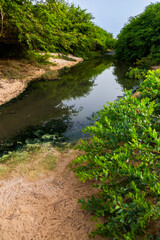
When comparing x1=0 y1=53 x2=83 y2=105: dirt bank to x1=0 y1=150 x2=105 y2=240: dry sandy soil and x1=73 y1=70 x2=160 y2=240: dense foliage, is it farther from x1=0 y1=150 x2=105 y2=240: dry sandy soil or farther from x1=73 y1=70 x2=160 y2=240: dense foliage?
x1=73 y1=70 x2=160 y2=240: dense foliage

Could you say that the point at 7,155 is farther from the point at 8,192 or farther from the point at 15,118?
the point at 15,118

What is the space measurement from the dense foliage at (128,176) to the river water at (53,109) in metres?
2.92

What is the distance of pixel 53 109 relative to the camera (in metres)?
7.89

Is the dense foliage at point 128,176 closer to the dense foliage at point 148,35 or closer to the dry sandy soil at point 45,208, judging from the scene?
the dry sandy soil at point 45,208

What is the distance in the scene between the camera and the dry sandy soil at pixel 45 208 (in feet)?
8.09

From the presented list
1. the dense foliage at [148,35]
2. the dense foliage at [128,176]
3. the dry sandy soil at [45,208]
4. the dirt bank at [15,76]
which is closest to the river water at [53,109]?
the dirt bank at [15,76]

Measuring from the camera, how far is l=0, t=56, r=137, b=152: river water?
5820 millimetres

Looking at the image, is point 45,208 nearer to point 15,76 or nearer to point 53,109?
point 53,109

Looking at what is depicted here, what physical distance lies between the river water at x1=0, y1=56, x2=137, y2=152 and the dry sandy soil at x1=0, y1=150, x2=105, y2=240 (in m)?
2.03

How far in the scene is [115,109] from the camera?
331cm

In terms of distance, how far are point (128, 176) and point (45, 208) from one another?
1.90 m

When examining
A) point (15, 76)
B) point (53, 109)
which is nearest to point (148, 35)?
point (15, 76)

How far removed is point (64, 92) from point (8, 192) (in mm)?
8318

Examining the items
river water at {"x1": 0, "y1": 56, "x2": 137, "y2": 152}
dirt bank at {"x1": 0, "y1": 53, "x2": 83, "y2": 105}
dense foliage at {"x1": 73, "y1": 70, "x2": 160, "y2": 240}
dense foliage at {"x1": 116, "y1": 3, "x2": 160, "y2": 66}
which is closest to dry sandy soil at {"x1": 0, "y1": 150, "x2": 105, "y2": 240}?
dense foliage at {"x1": 73, "y1": 70, "x2": 160, "y2": 240}
